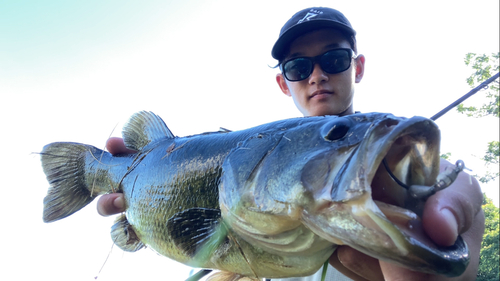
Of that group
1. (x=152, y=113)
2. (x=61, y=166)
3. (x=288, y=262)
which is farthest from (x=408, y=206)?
(x=61, y=166)

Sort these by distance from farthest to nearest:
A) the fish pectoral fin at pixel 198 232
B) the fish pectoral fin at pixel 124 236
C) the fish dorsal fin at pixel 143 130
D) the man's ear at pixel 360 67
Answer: the man's ear at pixel 360 67 < the fish dorsal fin at pixel 143 130 < the fish pectoral fin at pixel 124 236 < the fish pectoral fin at pixel 198 232

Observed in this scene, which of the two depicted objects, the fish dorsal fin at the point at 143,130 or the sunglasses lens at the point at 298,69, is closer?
the fish dorsal fin at the point at 143,130

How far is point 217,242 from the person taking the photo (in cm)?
150

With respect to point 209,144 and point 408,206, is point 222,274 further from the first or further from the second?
point 408,206

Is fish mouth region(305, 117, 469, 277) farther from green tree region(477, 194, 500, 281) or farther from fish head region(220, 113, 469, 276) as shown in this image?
green tree region(477, 194, 500, 281)

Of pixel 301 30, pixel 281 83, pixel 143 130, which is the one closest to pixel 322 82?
pixel 301 30

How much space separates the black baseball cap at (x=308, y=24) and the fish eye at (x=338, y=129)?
1.97 meters

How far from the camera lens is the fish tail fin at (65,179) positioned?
9.75 feet

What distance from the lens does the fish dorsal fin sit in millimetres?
2572

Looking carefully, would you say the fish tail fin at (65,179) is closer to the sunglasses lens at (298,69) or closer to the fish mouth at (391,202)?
the sunglasses lens at (298,69)

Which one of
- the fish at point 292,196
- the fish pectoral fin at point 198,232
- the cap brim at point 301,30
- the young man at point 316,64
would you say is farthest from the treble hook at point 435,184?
the cap brim at point 301,30

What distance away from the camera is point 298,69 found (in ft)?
9.38

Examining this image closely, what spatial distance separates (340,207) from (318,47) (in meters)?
2.27

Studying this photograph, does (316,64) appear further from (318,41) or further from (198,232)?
(198,232)
